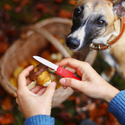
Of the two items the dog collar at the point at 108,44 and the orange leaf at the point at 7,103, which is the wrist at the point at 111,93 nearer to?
the dog collar at the point at 108,44

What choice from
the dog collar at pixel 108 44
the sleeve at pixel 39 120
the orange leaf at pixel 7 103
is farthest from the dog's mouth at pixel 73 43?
the orange leaf at pixel 7 103

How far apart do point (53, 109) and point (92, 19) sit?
1.13 metres

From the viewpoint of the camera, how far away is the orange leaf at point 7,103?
1.98 metres

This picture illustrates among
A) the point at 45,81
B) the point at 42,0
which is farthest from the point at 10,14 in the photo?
the point at 45,81

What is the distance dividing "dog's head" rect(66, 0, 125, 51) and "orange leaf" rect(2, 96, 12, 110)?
1.18 m

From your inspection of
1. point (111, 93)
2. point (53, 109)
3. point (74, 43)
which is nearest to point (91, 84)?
point (111, 93)

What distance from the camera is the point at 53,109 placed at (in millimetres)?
1925

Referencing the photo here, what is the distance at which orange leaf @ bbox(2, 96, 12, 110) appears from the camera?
1982 millimetres

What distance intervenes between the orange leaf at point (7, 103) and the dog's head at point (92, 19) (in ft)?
3.86

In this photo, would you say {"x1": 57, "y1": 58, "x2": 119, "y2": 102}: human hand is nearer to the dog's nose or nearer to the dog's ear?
the dog's nose

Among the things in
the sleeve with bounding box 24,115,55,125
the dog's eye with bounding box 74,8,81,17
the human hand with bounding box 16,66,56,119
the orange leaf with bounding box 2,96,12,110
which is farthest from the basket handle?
the orange leaf with bounding box 2,96,12,110

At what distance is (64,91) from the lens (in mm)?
1522

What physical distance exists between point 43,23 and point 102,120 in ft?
4.36

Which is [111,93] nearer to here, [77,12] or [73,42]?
[73,42]
